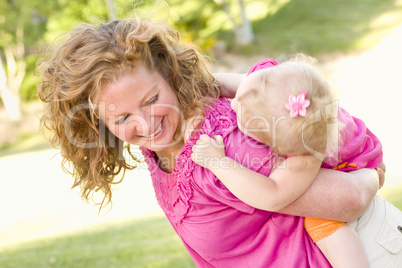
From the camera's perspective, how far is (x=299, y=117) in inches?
71.8

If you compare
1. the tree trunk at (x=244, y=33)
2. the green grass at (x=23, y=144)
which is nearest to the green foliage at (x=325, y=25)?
the tree trunk at (x=244, y=33)

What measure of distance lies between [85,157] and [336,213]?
5.04 ft

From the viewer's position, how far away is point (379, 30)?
23.4 m

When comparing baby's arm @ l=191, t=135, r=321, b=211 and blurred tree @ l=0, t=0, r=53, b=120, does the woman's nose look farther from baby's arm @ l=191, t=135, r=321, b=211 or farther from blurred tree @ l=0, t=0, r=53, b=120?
blurred tree @ l=0, t=0, r=53, b=120

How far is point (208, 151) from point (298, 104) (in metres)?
0.46

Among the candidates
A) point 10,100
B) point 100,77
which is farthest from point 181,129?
point 10,100

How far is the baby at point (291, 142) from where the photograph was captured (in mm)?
1853

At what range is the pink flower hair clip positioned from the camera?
5.86 ft

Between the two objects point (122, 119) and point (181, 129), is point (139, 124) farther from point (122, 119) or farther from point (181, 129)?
point (181, 129)

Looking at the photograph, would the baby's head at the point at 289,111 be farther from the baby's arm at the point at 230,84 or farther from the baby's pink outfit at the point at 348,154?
the baby's arm at the point at 230,84

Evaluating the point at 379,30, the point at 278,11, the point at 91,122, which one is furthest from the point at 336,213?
the point at 278,11

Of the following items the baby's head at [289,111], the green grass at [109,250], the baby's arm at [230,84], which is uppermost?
the baby's head at [289,111]

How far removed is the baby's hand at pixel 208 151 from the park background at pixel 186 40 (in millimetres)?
544

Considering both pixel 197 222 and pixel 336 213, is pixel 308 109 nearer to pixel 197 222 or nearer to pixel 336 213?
pixel 336 213
